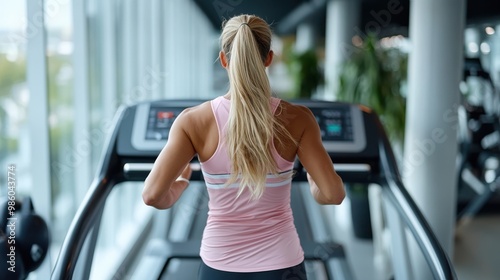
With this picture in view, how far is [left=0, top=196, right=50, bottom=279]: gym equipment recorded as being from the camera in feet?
5.05

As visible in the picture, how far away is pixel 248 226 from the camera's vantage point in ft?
5.05

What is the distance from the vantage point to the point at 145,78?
18.2 feet

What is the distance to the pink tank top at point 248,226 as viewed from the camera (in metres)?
1.51

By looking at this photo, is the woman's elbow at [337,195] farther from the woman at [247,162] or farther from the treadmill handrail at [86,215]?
the treadmill handrail at [86,215]

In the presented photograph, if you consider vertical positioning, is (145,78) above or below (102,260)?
above

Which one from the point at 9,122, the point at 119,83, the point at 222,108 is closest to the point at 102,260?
the point at 119,83

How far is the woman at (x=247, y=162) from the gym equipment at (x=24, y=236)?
0.37m

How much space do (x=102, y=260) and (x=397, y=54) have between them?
283cm

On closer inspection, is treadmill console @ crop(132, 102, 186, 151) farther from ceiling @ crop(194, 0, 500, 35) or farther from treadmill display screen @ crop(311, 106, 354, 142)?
ceiling @ crop(194, 0, 500, 35)

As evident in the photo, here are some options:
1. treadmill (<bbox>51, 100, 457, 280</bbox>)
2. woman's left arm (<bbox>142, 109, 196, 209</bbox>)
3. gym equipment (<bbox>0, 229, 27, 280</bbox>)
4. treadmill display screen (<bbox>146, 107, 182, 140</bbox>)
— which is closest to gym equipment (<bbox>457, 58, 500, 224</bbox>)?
treadmill (<bbox>51, 100, 457, 280</bbox>)

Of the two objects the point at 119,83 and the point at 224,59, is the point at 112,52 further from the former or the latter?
the point at 224,59

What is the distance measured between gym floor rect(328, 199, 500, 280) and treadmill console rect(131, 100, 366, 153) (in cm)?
218

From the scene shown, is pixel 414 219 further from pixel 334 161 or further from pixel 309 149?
pixel 309 149

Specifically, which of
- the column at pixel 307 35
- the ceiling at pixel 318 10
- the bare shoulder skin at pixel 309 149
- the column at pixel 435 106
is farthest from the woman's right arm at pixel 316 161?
the column at pixel 307 35
